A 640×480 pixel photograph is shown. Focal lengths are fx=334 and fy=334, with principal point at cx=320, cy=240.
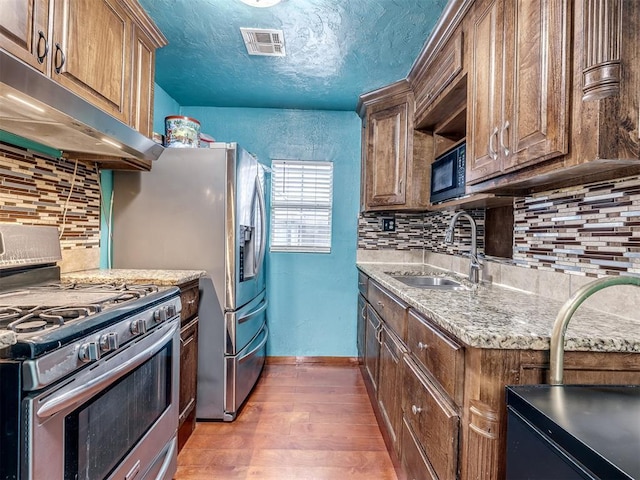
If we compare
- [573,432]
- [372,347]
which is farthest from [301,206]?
[573,432]

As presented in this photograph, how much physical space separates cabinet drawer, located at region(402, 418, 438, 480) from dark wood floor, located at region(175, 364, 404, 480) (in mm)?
225

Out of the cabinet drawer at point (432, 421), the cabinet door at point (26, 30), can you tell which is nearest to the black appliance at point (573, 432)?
the cabinet drawer at point (432, 421)

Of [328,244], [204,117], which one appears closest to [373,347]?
[328,244]

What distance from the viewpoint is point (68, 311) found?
980 mm

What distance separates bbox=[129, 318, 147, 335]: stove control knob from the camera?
1.16 metres

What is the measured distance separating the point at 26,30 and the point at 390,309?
70.9 inches

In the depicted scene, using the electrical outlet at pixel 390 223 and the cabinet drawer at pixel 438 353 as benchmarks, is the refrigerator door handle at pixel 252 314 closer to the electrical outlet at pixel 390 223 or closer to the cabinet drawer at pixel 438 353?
the cabinet drawer at pixel 438 353

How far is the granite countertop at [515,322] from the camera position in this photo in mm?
862

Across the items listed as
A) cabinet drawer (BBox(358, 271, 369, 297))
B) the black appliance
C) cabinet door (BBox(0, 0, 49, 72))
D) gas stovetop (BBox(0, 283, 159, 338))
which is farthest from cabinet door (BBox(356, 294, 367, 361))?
cabinet door (BBox(0, 0, 49, 72))

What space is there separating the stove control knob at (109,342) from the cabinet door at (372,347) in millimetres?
1421

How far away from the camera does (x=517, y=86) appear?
3.87 feet

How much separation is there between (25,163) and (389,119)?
229cm

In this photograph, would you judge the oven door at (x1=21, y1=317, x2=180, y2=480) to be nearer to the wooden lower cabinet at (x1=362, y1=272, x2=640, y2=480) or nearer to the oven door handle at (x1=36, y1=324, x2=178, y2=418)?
the oven door handle at (x1=36, y1=324, x2=178, y2=418)

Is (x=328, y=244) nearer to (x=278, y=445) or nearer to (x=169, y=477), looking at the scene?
(x=278, y=445)
